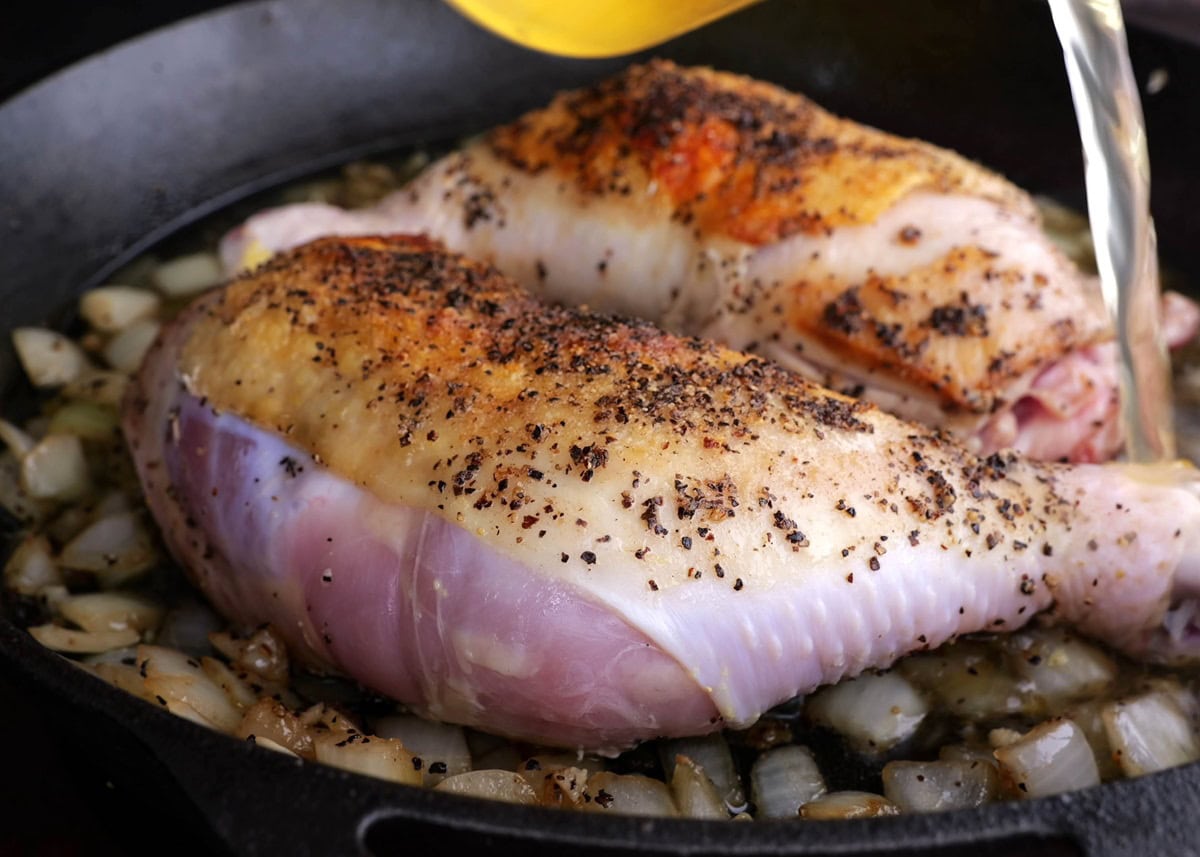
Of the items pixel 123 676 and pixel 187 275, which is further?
pixel 187 275

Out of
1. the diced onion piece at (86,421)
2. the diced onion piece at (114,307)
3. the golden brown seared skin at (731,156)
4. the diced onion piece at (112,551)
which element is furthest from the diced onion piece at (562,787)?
the diced onion piece at (114,307)

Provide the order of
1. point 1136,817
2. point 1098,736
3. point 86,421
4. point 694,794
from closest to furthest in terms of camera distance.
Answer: point 1136,817 < point 694,794 < point 1098,736 < point 86,421

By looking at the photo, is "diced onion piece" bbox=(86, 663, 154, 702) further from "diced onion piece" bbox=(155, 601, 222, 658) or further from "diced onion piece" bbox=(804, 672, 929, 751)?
"diced onion piece" bbox=(804, 672, 929, 751)

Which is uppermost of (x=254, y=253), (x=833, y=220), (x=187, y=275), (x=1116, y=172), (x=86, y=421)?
(x=1116, y=172)

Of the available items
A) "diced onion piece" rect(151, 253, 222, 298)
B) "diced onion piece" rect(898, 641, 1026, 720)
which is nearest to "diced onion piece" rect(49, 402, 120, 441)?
"diced onion piece" rect(151, 253, 222, 298)

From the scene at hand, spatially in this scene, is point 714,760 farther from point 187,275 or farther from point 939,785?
point 187,275

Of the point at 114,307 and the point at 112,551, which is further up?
the point at 114,307

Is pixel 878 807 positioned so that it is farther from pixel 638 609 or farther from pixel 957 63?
pixel 957 63

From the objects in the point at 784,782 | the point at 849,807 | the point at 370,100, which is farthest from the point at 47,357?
the point at 849,807
